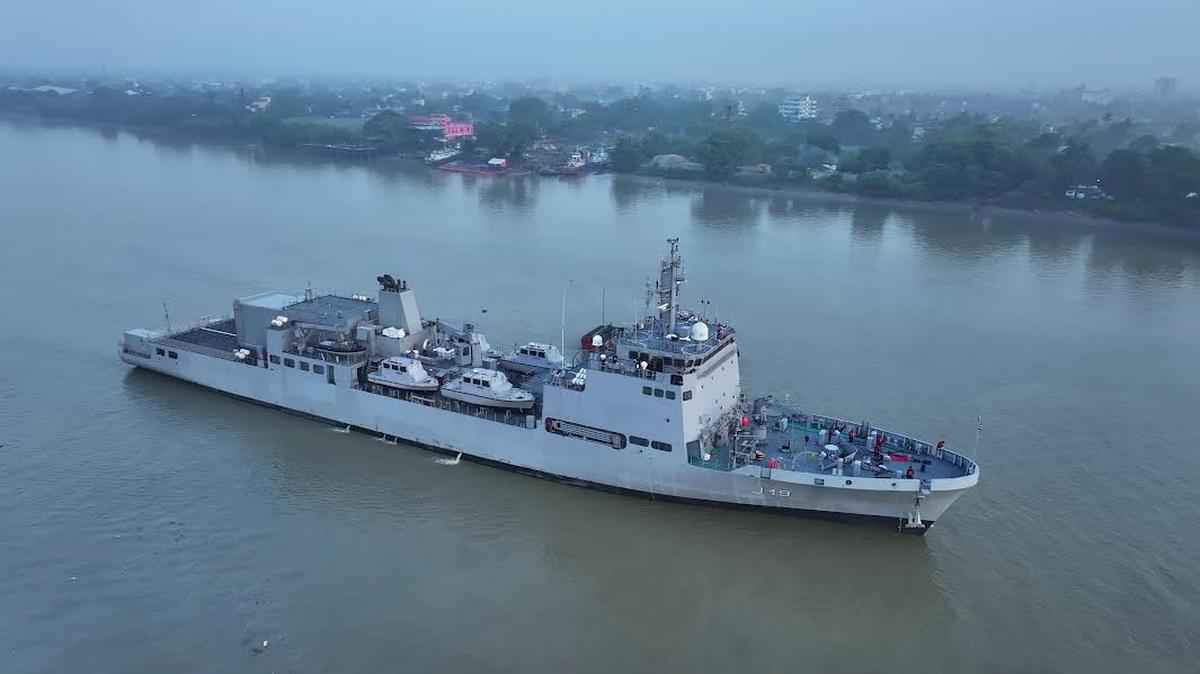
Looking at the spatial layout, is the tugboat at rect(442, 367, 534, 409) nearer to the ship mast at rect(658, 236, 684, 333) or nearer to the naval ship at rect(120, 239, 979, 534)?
the naval ship at rect(120, 239, 979, 534)

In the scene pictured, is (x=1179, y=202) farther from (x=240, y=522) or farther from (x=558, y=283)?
(x=240, y=522)

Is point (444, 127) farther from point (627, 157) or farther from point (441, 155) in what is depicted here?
point (627, 157)

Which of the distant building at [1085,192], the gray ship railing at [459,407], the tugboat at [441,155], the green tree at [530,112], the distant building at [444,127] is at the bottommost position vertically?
the gray ship railing at [459,407]

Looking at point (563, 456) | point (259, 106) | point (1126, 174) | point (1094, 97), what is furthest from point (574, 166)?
point (1094, 97)

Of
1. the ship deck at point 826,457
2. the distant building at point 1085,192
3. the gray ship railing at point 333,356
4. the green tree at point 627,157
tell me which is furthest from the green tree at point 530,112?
the ship deck at point 826,457

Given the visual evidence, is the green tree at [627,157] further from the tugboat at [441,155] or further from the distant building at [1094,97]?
the distant building at [1094,97]

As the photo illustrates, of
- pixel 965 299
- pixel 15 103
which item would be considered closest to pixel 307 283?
pixel 965 299
